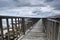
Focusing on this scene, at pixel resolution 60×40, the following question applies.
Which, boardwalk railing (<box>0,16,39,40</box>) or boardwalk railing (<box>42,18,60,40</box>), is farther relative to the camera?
boardwalk railing (<box>0,16,39,40</box>)

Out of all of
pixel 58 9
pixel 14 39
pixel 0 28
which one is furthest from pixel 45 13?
pixel 0 28

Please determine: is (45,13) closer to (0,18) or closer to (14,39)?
(14,39)

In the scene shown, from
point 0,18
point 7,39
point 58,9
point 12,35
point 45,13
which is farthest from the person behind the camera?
point 45,13

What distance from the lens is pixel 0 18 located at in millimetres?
2539

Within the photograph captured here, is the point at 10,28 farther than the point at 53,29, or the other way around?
the point at 10,28

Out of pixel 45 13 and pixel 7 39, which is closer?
pixel 7 39

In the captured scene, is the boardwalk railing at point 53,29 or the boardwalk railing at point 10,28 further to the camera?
the boardwalk railing at point 10,28

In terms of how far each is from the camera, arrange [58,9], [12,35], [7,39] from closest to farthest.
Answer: [7,39] < [12,35] < [58,9]

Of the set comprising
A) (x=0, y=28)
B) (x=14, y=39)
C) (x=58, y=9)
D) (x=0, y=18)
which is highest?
(x=58, y=9)

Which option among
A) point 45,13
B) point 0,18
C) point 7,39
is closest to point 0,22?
point 0,18

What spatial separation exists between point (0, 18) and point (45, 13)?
607 inches

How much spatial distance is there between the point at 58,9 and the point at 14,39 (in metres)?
10.3

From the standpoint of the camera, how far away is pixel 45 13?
58.0 ft

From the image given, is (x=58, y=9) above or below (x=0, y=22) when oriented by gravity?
above
